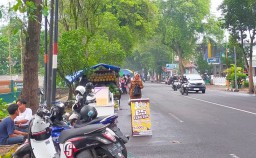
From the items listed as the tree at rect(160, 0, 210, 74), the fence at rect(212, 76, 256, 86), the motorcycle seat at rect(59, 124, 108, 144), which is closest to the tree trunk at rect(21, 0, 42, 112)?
the motorcycle seat at rect(59, 124, 108, 144)

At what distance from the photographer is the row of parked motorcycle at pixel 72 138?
22.3 feet

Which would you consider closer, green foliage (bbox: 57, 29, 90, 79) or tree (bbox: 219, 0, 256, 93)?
green foliage (bbox: 57, 29, 90, 79)

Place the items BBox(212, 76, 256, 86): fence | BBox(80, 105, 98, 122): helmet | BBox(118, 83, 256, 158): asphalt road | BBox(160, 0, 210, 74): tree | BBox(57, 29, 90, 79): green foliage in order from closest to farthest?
BBox(80, 105, 98, 122): helmet
BBox(118, 83, 256, 158): asphalt road
BBox(57, 29, 90, 79): green foliage
BBox(212, 76, 256, 86): fence
BBox(160, 0, 210, 74): tree

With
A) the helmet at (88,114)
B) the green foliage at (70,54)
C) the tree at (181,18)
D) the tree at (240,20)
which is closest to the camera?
the helmet at (88,114)

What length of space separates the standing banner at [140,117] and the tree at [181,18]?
5551 cm

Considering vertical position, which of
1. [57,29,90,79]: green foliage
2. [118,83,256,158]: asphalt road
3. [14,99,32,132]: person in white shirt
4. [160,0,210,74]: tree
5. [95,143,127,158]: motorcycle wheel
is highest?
[160,0,210,74]: tree

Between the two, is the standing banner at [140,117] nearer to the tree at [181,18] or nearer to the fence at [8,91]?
the fence at [8,91]

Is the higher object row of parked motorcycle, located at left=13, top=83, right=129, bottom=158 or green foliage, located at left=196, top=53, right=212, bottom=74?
green foliage, located at left=196, top=53, right=212, bottom=74

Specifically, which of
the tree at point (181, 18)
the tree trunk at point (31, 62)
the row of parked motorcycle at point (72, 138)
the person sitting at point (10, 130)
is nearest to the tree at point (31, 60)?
the tree trunk at point (31, 62)

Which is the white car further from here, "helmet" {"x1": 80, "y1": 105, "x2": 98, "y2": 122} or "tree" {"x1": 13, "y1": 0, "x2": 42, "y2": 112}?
"helmet" {"x1": 80, "y1": 105, "x2": 98, "y2": 122}

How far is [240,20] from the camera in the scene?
115ft

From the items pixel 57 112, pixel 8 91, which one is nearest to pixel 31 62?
pixel 57 112

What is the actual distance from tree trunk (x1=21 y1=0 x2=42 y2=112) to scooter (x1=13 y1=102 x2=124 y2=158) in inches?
218

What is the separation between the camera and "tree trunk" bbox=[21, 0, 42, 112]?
12516 mm
